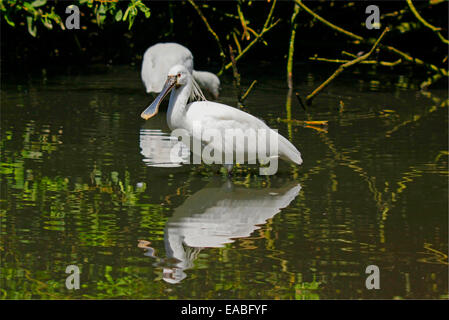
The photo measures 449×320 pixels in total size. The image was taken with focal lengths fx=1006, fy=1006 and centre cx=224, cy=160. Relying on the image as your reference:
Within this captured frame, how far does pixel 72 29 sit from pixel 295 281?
11.0 meters

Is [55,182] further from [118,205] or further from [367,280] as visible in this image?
[367,280]

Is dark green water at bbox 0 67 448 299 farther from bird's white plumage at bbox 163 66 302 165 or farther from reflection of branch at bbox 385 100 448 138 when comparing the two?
bird's white plumage at bbox 163 66 302 165

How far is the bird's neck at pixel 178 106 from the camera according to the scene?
738 centimetres

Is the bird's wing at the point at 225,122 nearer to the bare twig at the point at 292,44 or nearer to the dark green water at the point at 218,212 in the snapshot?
the dark green water at the point at 218,212

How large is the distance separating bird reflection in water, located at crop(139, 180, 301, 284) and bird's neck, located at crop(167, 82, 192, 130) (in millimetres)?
524

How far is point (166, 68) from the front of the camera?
11.6 meters

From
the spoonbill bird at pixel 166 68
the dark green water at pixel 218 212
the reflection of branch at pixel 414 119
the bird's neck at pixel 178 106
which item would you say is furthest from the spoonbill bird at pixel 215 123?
the spoonbill bird at pixel 166 68

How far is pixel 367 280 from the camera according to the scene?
200 inches

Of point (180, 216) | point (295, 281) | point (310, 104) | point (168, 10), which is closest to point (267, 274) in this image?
point (295, 281)

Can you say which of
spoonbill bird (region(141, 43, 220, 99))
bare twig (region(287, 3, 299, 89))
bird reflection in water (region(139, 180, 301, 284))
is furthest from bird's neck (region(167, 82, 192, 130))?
bare twig (region(287, 3, 299, 89))

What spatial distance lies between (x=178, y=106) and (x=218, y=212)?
1250 millimetres

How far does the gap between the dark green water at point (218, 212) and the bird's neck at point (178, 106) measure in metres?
0.41
